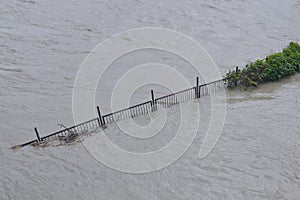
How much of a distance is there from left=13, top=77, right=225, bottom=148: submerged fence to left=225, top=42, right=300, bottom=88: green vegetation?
47 cm

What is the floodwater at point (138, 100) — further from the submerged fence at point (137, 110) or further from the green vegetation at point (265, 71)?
the submerged fence at point (137, 110)

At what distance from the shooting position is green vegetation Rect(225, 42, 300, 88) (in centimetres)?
1111

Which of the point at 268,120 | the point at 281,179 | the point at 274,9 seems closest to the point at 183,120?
the point at 268,120

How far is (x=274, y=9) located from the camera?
64.2 feet

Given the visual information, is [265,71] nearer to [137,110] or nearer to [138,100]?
[138,100]

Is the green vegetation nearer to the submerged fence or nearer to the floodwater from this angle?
the floodwater

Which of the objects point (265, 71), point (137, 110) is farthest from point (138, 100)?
point (265, 71)

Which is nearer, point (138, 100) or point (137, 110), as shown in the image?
point (137, 110)

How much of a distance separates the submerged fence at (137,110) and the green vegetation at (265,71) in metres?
0.47

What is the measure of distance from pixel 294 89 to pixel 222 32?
632 centimetres

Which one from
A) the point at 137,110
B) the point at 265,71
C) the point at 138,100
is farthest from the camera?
the point at 265,71

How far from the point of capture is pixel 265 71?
1139 centimetres

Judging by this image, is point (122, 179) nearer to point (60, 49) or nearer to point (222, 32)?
point (60, 49)

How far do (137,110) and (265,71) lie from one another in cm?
486
